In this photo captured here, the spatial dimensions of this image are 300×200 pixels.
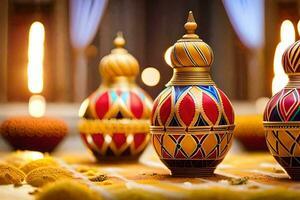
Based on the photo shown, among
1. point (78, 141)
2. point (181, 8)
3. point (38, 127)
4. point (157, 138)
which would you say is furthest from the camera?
point (181, 8)

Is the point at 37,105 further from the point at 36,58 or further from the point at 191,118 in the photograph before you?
the point at 191,118

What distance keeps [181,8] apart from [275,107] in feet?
14.2

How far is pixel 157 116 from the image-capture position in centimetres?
214

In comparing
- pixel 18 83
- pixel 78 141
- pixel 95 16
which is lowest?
pixel 78 141

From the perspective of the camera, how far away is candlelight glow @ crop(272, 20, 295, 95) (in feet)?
18.7

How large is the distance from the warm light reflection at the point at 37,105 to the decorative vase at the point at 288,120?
3259 millimetres

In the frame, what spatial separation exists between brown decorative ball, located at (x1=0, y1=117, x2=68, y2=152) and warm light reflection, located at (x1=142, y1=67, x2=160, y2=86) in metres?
2.93

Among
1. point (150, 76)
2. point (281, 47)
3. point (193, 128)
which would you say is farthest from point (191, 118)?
point (150, 76)

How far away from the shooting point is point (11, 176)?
6.70ft

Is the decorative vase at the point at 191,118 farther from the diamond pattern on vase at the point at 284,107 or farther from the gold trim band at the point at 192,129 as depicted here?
the diamond pattern on vase at the point at 284,107

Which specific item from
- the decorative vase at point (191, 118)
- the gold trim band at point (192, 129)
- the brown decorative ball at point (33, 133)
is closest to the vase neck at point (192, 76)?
the decorative vase at point (191, 118)

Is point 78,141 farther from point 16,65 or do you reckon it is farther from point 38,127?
point 16,65

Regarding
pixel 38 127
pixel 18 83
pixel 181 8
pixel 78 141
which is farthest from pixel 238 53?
pixel 38 127

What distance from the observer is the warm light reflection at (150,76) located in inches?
240
